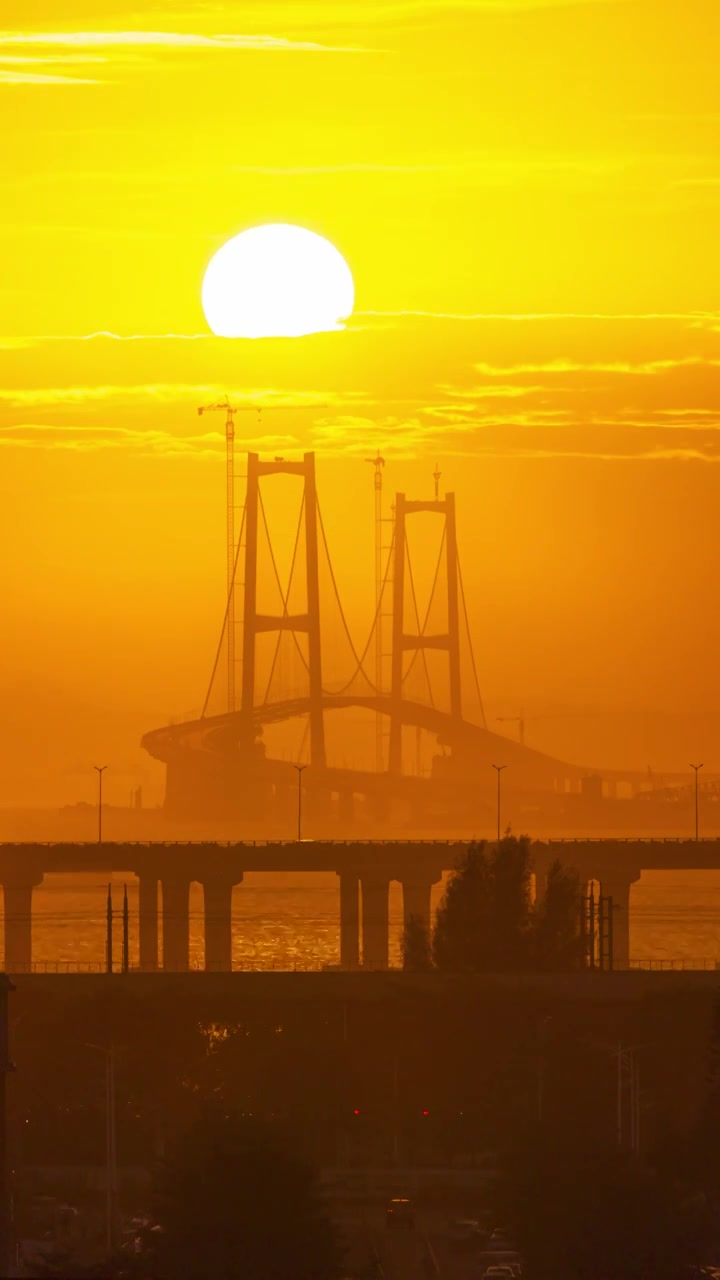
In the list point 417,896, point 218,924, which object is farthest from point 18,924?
point 417,896

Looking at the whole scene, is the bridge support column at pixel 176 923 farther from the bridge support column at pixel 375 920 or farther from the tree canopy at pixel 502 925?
the tree canopy at pixel 502 925

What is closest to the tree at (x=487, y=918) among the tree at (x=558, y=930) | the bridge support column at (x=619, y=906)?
the tree at (x=558, y=930)

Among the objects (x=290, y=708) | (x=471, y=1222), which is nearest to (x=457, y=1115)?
(x=471, y=1222)

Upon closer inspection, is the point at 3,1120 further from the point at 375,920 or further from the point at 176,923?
the point at 176,923

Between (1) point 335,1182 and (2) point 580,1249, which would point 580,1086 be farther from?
(2) point 580,1249

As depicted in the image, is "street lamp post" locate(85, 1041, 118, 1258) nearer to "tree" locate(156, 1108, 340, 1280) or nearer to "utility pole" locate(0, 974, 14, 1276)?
"utility pole" locate(0, 974, 14, 1276)

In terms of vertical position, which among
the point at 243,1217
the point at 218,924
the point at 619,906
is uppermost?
the point at 619,906
